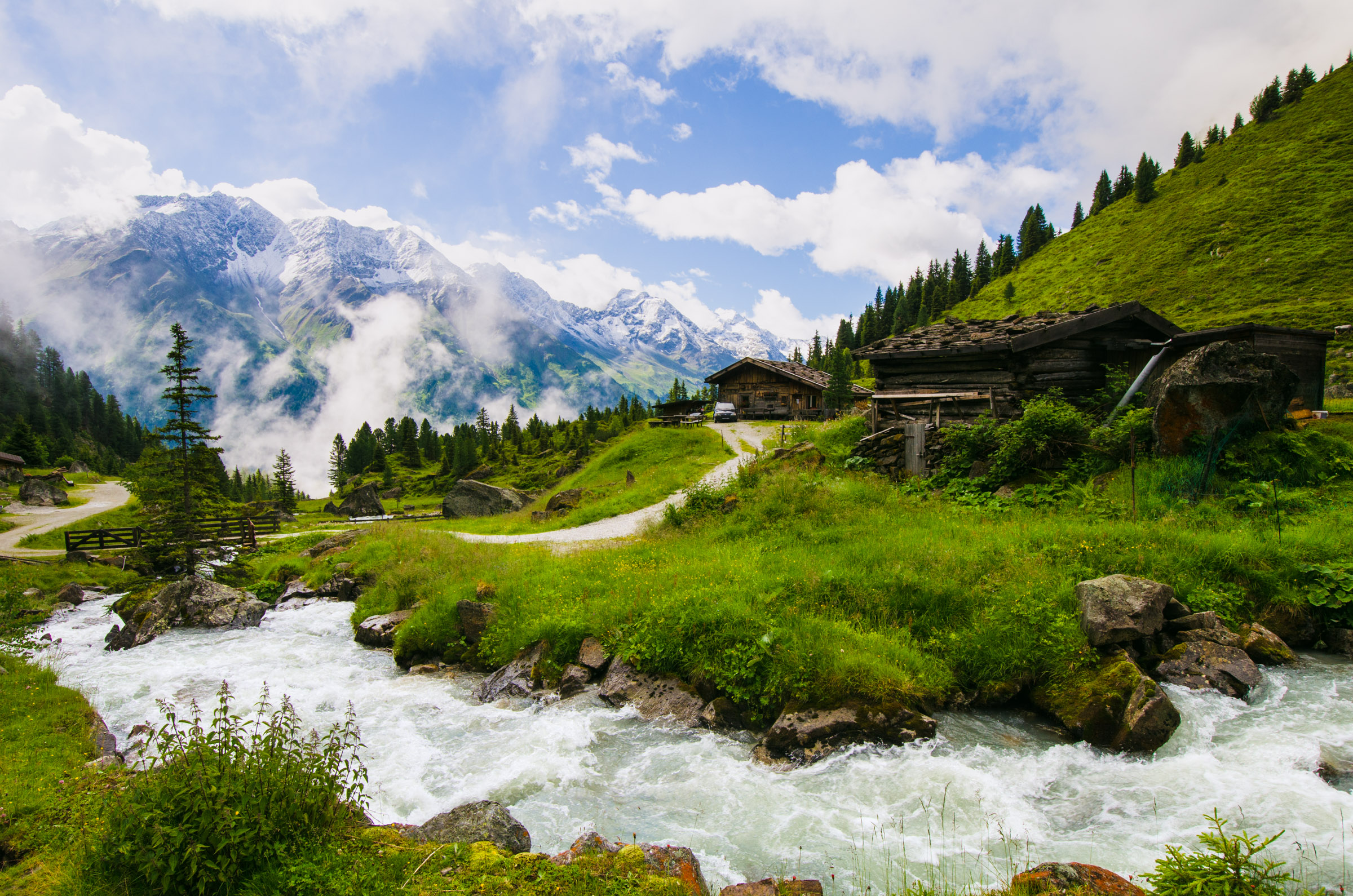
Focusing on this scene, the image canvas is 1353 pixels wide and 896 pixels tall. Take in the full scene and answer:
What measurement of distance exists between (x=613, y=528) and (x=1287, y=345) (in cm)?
2372

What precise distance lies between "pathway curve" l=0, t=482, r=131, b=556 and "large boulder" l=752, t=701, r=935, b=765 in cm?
4229

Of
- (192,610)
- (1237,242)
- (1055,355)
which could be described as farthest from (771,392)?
(1237,242)

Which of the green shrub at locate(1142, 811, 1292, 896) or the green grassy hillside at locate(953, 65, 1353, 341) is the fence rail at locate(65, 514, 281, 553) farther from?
the green grassy hillside at locate(953, 65, 1353, 341)

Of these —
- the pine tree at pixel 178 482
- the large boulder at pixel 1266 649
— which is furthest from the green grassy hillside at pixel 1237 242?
the pine tree at pixel 178 482

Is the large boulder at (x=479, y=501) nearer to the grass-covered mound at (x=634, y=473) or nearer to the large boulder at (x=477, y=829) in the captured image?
the grass-covered mound at (x=634, y=473)

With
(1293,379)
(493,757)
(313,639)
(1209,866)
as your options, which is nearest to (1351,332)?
(1293,379)

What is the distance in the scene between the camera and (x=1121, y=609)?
888cm

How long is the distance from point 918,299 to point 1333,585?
127m

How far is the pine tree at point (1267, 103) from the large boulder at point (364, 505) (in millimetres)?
165670

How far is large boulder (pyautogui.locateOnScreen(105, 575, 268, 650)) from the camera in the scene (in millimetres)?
16906

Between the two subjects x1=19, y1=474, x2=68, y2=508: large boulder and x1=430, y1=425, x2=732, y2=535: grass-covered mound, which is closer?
x1=430, y1=425, x2=732, y2=535: grass-covered mound

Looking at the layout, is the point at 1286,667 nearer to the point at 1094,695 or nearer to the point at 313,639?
the point at 1094,695

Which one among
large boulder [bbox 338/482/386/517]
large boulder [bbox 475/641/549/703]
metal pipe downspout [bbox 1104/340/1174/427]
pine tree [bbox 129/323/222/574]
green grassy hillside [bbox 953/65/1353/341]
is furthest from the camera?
large boulder [bbox 338/482/386/517]

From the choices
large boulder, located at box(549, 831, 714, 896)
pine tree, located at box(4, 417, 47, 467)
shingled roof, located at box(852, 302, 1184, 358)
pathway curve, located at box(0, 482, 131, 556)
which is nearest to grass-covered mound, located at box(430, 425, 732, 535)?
shingled roof, located at box(852, 302, 1184, 358)
